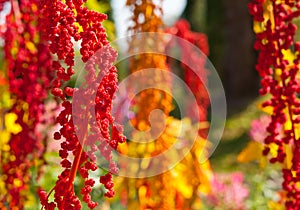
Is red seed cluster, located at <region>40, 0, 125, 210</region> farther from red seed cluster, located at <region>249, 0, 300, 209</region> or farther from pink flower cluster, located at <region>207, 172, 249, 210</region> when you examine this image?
pink flower cluster, located at <region>207, 172, 249, 210</region>

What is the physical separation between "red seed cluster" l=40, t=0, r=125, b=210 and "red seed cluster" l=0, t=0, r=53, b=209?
1.34ft

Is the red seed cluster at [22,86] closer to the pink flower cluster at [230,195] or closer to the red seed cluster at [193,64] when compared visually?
the red seed cluster at [193,64]

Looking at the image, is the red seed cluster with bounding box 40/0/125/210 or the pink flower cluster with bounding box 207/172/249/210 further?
the pink flower cluster with bounding box 207/172/249/210

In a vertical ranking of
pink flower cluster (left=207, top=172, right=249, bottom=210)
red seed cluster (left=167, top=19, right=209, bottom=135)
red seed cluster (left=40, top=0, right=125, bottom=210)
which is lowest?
pink flower cluster (left=207, top=172, right=249, bottom=210)

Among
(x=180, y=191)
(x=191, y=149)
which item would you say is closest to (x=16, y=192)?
(x=180, y=191)

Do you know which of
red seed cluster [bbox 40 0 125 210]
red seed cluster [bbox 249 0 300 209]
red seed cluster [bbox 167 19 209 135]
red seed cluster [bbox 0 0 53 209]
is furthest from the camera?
red seed cluster [bbox 167 19 209 135]

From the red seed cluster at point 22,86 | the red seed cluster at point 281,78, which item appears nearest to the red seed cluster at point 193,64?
the red seed cluster at point 22,86

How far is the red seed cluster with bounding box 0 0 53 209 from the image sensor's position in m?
1.36

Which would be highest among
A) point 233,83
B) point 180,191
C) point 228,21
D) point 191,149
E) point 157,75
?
point 228,21

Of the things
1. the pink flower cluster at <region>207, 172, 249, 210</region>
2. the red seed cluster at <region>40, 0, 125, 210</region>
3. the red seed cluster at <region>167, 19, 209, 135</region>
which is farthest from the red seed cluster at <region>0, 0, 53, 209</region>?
the pink flower cluster at <region>207, 172, 249, 210</region>

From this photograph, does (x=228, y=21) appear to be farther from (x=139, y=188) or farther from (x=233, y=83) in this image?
(x=139, y=188)

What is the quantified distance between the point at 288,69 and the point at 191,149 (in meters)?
0.97

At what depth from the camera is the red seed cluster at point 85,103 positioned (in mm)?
890

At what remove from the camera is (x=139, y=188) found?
1.80 metres
